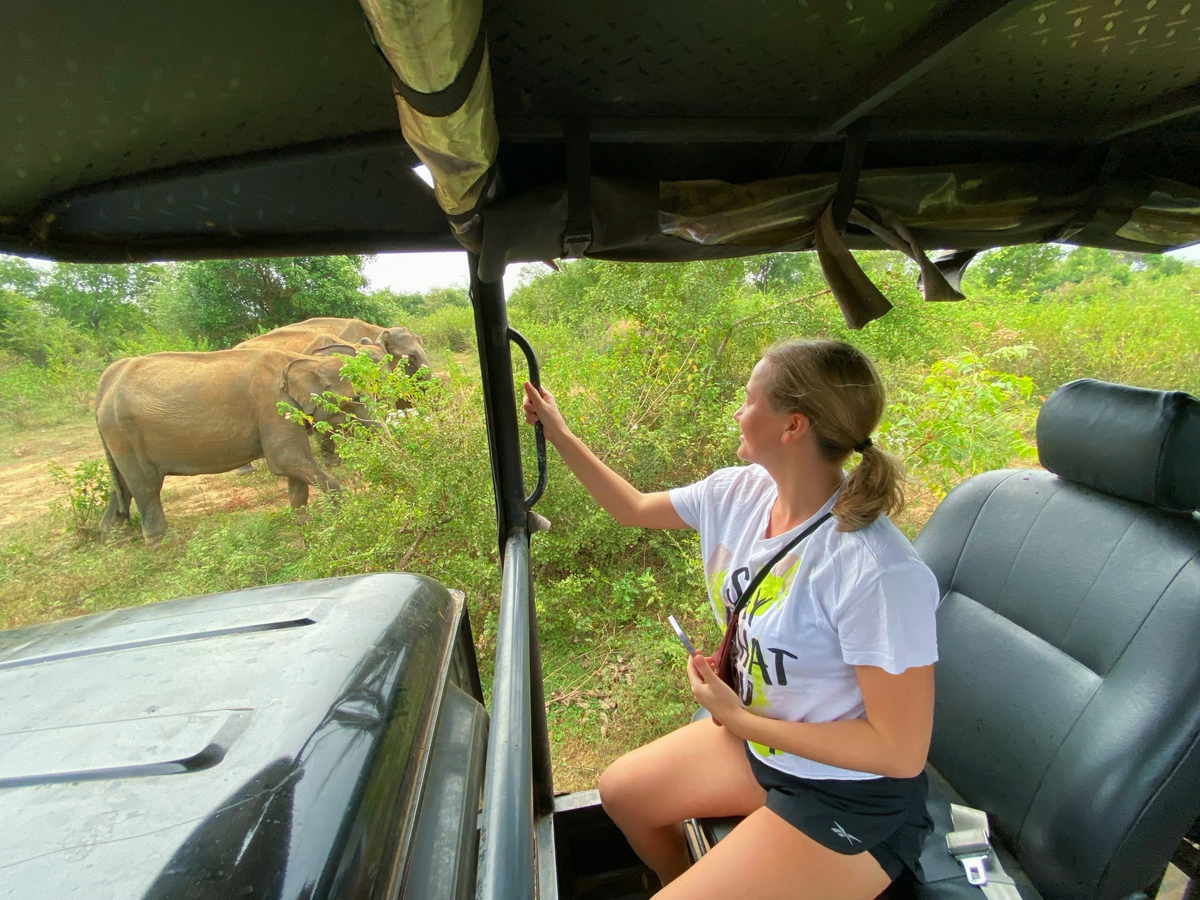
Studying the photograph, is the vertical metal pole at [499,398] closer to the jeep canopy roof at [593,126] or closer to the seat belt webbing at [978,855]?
the jeep canopy roof at [593,126]

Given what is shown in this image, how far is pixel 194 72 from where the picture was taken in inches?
28.6

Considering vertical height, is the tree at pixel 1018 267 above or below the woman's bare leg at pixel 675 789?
above

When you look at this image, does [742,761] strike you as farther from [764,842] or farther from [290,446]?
[290,446]

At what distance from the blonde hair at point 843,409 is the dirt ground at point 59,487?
6.67 meters

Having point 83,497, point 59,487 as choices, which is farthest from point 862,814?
point 59,487

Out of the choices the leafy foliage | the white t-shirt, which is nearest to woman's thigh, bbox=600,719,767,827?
the white t-shirt

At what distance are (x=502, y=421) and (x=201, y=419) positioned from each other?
6069mm

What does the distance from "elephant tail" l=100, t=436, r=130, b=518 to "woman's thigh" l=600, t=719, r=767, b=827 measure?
6.68 metres

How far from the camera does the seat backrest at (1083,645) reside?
115 cm

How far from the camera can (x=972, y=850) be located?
4.00 ft

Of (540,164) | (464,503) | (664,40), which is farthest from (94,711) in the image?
(464,503)

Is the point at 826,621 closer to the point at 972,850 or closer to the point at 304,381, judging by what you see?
the point at 972,850

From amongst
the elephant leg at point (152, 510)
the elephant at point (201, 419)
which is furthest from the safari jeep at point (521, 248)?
the elephant leg at point (152, 510)

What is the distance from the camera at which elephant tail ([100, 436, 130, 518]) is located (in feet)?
19.1
